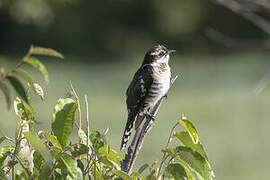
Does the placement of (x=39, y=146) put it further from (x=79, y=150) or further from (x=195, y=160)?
(x=195, y=160)

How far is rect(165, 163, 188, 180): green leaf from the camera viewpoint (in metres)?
1.68

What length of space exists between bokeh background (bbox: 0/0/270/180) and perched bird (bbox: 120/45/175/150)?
5342 mm

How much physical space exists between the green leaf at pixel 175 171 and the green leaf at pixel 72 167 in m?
0.31

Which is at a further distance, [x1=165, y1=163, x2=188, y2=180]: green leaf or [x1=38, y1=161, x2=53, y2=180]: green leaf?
[x1=165, y1=163, x2=188, y2=180]: green leaf

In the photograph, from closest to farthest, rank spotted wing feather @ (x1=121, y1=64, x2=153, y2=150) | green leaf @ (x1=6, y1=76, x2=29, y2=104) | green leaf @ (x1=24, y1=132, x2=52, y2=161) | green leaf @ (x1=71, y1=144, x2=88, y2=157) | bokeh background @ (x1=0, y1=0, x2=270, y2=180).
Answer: green leaf @ (x1=6, y1=76, x2=29, y2=104), green leaf @ (x1=24, y1=132, x2=52, y2=161), green leaf @ (x1=71, y1=144, x2=88, y2=157), spotted wing feather @ (x1=121, y1=64, x2=153, y2=150), bokeh background @ (x1=0, y1=0, x2=270, y2=180)

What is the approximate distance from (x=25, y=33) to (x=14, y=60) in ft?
9.94

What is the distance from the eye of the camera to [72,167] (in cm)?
146

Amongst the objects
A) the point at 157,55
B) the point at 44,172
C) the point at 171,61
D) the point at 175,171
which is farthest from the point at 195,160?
the point at 171,61

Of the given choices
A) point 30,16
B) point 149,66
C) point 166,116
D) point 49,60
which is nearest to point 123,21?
point 49,60

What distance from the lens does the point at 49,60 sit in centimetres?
2150

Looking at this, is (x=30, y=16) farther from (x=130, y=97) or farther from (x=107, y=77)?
(x=130, y=97)

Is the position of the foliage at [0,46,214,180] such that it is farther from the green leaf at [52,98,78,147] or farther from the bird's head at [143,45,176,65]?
the bird's head at [143,45,176,65]

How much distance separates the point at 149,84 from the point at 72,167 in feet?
6.60

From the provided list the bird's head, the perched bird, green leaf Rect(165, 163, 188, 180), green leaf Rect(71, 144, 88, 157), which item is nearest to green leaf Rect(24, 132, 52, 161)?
green leaf Rect(71, 144, 88, 157)
